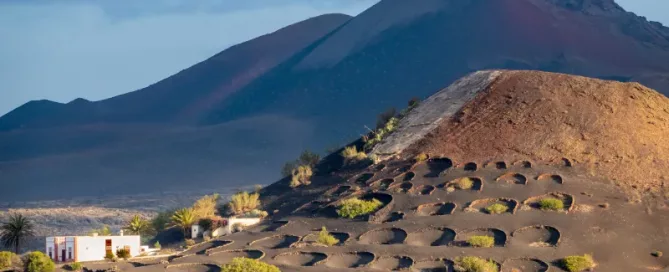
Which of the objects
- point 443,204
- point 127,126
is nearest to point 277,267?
point 443,204

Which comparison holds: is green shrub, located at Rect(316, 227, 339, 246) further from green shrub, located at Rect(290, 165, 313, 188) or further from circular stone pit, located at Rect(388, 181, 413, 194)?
green shrub, located at Rect(290, 165, 313, 188)

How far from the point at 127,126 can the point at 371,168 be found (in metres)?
98.1

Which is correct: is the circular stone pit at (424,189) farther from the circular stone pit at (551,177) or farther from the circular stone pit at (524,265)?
the circular stone pit at (524,265)

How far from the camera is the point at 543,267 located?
4200 centimetres

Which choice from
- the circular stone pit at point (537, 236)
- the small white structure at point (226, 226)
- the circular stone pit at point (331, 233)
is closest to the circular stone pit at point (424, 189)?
the circular stone pit at point (331, 233)

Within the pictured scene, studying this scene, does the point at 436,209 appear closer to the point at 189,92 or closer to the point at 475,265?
the point at 475,265

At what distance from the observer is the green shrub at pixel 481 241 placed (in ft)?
146

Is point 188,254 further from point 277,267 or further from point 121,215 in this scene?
point 121,215

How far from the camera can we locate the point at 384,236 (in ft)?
155

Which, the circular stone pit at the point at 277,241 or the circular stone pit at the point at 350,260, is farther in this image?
the circular stone pit at the point at 277,241

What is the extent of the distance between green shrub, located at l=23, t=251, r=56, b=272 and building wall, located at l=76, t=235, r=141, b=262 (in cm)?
258

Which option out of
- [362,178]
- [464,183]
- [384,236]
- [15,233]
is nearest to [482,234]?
[384,236]

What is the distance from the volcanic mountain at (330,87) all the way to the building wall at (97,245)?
220 feet

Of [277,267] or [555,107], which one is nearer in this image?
[277,267]
